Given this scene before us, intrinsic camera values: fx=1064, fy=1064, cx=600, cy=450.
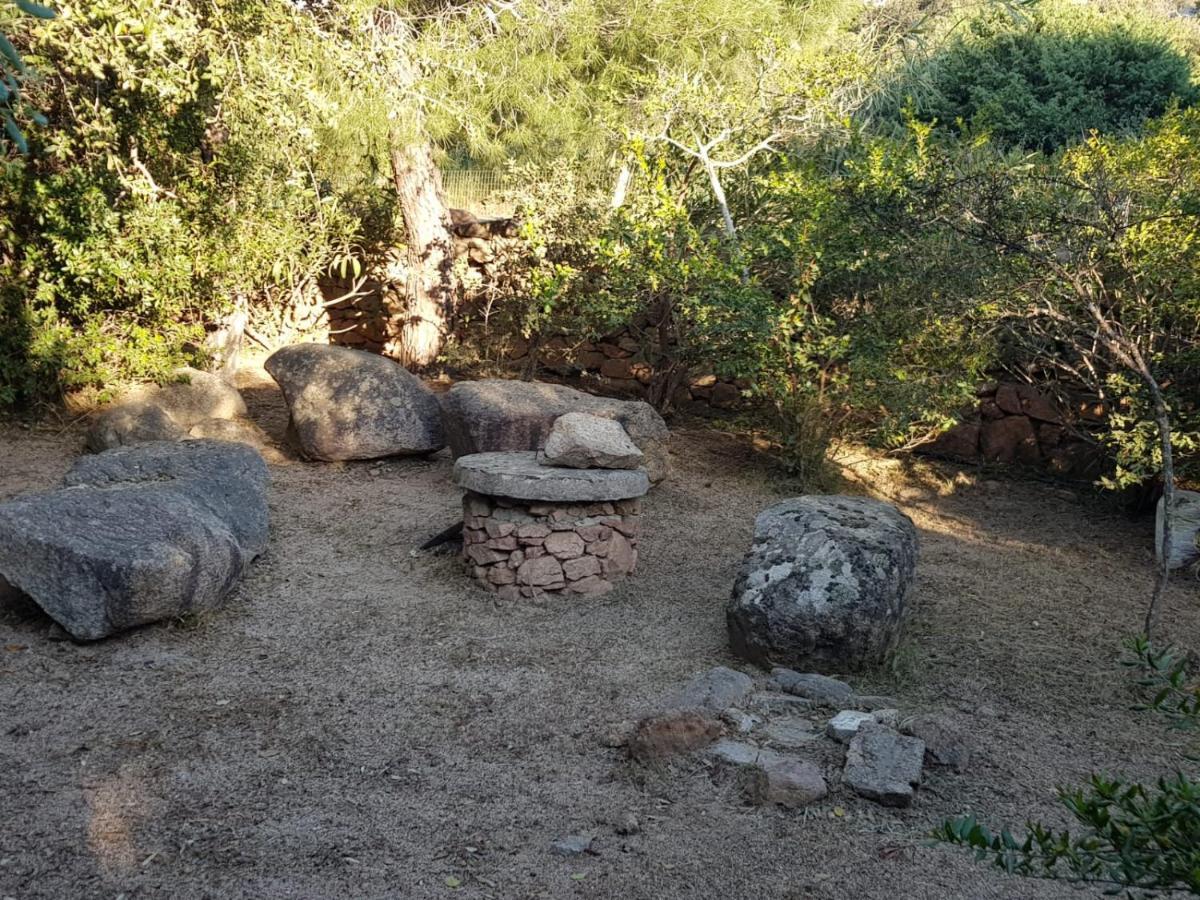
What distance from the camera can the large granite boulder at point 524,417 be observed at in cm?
788

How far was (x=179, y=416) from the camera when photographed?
8.64 m

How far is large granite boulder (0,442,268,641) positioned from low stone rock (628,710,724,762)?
8.09 ft

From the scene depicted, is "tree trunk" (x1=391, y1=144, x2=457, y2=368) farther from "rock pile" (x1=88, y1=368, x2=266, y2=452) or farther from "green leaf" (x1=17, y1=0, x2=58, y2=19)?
"green leaf" (x1=17, y1=0, x2=58, y2=19)

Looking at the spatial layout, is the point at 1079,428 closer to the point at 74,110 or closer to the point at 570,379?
the point at 570,379

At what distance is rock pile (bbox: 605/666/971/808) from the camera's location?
386cm

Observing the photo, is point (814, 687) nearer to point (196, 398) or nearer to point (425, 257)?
point (196, 398)

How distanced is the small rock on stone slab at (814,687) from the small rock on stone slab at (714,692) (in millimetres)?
156

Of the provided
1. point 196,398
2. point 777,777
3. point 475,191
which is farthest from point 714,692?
point 475,191

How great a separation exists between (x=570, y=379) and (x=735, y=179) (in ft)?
9.09

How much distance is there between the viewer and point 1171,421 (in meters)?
7.56

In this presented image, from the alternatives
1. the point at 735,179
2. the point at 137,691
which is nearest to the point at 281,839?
the point at 137,691

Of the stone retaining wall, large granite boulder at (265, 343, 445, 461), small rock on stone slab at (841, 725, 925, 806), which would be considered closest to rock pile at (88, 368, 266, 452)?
large granite boulder at (265, 343, 445, 461)

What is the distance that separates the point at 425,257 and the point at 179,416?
124 inches

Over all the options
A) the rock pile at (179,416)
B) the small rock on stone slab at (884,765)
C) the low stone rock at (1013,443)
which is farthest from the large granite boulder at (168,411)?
the low stone rock at (1013,443)
